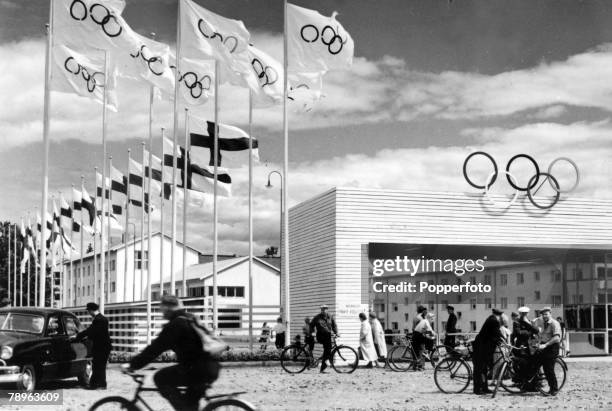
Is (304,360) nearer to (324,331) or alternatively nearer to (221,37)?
(324,331)

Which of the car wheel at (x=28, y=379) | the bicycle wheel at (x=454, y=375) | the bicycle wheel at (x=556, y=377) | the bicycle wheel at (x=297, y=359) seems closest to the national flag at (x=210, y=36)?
the bicycle wheel at (x=297, y=359)

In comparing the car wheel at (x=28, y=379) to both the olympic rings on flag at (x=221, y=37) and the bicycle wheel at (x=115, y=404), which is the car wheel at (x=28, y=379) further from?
the olympic rings on flag at (x=221, y=37)

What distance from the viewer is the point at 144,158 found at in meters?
33.8

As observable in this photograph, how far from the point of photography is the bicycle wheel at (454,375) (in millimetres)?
16250

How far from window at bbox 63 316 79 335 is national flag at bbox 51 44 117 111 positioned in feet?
31.2

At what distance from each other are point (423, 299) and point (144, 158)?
12.6m

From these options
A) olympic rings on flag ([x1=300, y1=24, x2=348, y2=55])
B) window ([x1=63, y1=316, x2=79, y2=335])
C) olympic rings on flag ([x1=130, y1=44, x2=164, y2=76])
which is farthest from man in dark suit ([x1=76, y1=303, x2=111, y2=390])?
olympic rings on flag ([x1=130, y1=44, x2=164, y2=76])

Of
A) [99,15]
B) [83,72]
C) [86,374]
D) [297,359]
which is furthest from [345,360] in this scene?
[83,72]

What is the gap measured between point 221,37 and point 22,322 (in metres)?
12.5

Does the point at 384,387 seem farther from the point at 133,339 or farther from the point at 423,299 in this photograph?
the point at 133,339

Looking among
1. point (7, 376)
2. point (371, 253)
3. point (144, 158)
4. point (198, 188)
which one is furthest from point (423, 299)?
point (7, 376)

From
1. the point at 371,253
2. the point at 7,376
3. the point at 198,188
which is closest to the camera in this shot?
the point at 7,376

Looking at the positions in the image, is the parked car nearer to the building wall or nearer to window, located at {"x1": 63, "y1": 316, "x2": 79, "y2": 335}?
window, located at {"x1": 63, "y1": 316, "x2": 79, "y2": 335}

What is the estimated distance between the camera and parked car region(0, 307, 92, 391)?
1361 cm
